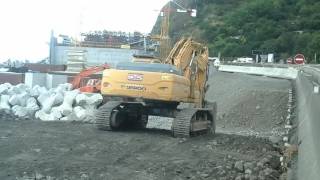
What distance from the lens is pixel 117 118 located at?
1708 centimetres

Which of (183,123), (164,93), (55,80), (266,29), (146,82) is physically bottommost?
(55,80)

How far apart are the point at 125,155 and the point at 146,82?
11.8ft

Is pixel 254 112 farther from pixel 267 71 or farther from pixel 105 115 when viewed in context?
pixel 267 71

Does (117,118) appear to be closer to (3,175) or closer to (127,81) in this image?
(127,81)

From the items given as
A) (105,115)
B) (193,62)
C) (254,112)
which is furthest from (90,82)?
(105,115)

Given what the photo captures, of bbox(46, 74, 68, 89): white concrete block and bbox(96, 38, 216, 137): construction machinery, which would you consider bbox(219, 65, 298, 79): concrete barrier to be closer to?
bbox(46, 74, 68, 89): white concrete block

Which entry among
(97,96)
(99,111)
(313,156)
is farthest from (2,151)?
(97,96)

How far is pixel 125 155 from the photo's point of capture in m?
12.4

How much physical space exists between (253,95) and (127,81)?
1406cm

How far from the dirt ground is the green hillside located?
193ft

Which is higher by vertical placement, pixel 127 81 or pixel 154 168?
pixel 127 81

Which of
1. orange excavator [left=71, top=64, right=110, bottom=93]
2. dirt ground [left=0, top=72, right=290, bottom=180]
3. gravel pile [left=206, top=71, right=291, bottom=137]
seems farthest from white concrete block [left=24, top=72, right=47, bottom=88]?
dirt ground [left=0, top=72, right=290, bottom=180]

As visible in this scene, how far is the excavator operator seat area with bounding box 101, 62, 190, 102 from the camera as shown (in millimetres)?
15508

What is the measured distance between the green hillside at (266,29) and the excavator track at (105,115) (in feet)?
190
